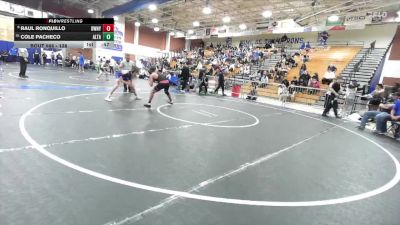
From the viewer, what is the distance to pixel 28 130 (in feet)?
16.4

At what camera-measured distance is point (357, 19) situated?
57.0 ft

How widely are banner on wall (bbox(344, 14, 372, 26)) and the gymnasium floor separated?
13335mm

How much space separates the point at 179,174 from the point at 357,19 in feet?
61.4

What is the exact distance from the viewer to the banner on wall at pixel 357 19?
16.9m

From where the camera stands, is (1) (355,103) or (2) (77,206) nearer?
(2) (77,206)

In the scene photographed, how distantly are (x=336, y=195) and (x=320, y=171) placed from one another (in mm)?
897

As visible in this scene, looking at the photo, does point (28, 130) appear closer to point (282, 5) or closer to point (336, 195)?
point (336, 195)

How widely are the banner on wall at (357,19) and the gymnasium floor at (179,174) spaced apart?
13.3m

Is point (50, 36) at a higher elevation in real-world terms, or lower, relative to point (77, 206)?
higher

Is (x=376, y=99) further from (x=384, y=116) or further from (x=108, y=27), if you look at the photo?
(x=108, y=27)

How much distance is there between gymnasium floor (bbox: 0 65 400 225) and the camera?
266 cm

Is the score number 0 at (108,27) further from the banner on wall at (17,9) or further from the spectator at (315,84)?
the banner on wall at (17,9)

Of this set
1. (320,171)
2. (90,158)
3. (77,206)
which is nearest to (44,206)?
(77,206)

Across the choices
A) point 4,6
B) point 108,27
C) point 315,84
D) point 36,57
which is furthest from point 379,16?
point 36,57
